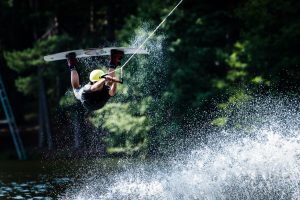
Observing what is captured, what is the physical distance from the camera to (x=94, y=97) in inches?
525

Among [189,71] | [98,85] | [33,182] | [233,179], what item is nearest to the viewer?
[98,85]

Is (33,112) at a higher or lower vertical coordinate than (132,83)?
higher

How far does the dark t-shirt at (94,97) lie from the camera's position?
43.7 feet

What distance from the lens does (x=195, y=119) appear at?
25.9 meters

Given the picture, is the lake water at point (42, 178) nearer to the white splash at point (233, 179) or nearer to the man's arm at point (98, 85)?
the white splash at point (233, 179)

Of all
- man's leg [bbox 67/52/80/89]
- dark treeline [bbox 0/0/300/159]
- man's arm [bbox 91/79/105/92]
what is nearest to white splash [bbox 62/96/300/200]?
man's arm [bbox 91/79/105/92]

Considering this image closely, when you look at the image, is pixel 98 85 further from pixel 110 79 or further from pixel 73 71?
pixel 73 71

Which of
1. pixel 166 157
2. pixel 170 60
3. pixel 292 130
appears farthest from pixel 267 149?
pixel 170 60

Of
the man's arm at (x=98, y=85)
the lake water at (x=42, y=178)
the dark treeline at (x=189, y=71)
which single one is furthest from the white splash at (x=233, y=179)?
the dark treeline at (x=189, y=71)

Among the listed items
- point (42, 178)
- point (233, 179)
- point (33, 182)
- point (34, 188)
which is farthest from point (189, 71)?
point (233, 179)

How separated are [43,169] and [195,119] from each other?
6.59 meters

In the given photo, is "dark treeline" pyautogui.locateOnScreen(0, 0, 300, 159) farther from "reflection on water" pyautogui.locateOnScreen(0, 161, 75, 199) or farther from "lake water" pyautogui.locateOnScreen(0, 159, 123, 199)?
"reflection on water" pyautogui.locateOnScreen(0, 161, 75, 199)

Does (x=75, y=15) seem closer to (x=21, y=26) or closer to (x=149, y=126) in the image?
(x=21, y=26)

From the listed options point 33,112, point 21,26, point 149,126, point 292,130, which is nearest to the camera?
point 292,130
